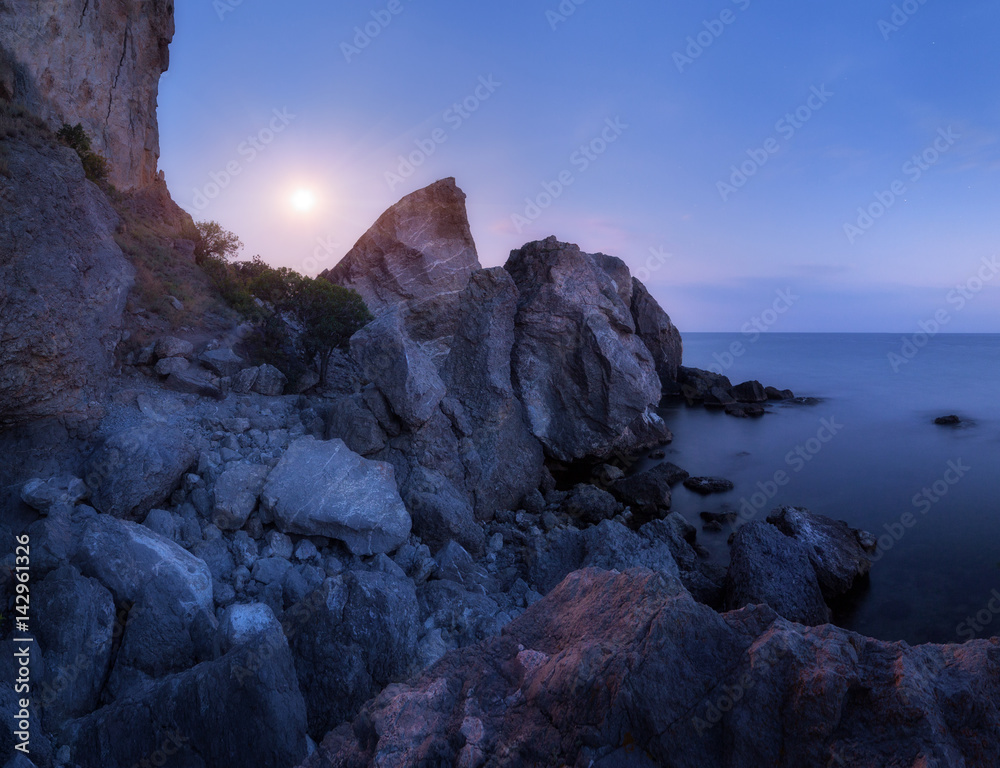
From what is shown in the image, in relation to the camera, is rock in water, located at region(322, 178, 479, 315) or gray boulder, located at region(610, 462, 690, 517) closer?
gray boulder, located at region(610, 462, 690, 517)

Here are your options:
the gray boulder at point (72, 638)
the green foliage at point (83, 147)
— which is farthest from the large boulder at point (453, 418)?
the green foliage at point (83, 147)

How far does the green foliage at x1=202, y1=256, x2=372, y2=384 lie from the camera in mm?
18312

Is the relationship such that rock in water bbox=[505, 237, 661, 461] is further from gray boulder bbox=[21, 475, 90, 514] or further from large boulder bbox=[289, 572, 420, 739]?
gray boulder bbox=[21, 475, 90, 514]

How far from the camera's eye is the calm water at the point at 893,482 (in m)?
13.0

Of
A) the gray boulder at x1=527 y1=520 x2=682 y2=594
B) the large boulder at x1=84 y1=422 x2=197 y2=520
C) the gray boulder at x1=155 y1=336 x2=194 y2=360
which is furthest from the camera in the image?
the gray boulder at x1=155 y1=336 x2=194 y2=360

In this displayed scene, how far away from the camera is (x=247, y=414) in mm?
13406

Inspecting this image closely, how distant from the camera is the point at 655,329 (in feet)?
144

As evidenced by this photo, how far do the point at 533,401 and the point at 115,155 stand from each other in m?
27.3

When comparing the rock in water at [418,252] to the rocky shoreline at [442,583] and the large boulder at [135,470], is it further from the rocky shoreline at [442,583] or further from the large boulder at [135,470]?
the large boulder at [135,470]

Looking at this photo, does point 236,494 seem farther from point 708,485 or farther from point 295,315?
point 708,485

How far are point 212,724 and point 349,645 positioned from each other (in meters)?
1.64

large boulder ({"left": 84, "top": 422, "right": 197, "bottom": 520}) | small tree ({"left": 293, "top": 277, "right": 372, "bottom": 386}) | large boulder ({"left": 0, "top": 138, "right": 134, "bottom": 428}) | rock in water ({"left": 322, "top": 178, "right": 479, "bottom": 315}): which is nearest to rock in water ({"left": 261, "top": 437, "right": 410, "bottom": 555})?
large boulder ({"left": 84, "top": 422, "right": 197, "bottom": 520})

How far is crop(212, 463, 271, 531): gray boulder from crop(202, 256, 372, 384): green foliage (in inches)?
291

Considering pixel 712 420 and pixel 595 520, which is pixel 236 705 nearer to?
pixel 595 520
